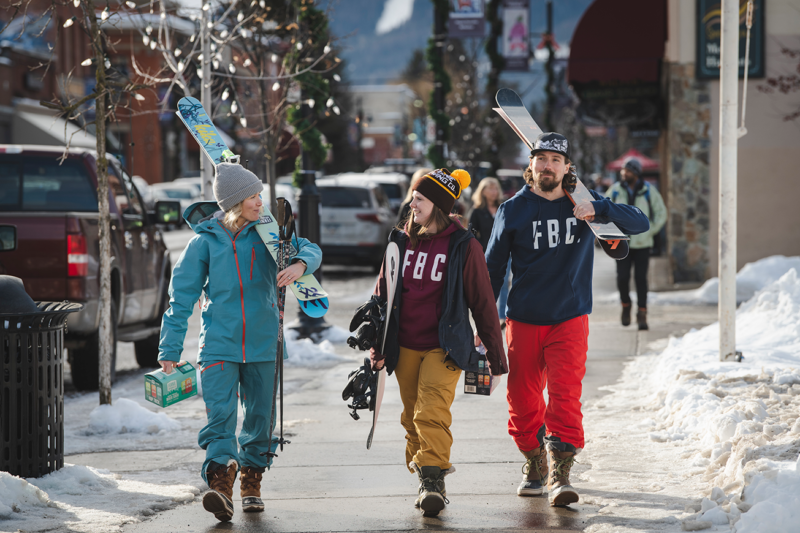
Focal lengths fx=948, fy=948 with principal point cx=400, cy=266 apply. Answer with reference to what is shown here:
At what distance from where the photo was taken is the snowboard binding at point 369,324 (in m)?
4.74

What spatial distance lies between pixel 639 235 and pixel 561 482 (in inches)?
261

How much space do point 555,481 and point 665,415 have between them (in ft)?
6.47

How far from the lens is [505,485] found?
5.24 metres

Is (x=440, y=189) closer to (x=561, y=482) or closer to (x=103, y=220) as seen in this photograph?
(x=561, y=482)

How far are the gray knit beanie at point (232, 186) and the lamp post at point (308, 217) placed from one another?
19.6 feet

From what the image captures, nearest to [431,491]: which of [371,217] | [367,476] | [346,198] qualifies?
[367,476]

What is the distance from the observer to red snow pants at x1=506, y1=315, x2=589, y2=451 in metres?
4.93

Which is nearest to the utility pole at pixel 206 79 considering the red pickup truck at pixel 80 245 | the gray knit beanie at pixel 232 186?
the red pickup truck at pixel 80 245

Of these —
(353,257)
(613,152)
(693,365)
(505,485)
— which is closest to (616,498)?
(505,485)

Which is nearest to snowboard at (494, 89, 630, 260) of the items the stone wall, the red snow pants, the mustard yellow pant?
the red snow pants

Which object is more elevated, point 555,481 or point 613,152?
point 613,152

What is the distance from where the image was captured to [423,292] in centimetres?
479

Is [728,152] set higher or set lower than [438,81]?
lower

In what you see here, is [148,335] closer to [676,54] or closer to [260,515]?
[260,515]
